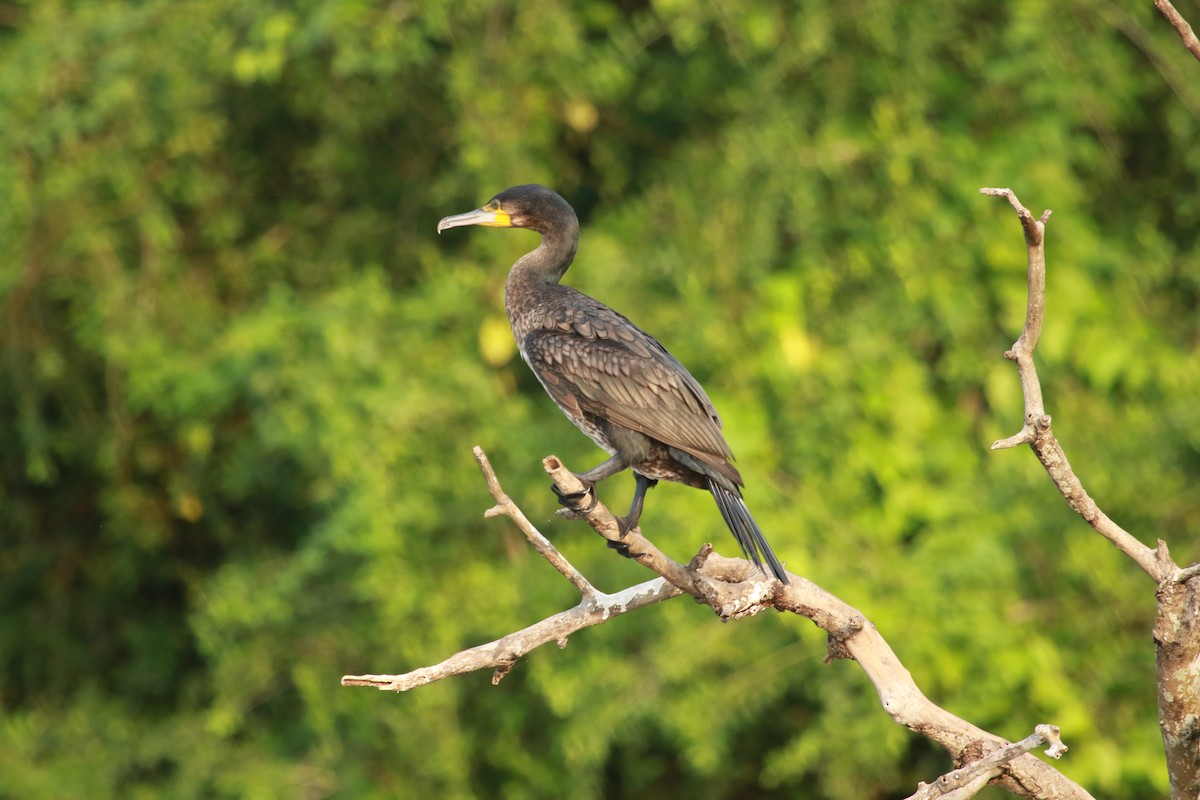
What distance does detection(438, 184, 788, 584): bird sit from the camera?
3.29m

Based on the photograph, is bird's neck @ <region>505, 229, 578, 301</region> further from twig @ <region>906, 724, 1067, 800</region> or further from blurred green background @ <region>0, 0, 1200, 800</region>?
twig @ <region>906, 724, 1067, 800</region>

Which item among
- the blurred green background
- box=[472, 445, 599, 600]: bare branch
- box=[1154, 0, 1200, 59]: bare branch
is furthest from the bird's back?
the blurred green background

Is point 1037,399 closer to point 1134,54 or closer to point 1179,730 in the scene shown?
point 1179,730

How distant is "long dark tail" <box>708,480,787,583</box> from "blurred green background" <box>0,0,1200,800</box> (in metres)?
1.81

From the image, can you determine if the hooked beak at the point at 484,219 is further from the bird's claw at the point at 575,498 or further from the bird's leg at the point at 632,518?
the bird's claw at the point at 575,498

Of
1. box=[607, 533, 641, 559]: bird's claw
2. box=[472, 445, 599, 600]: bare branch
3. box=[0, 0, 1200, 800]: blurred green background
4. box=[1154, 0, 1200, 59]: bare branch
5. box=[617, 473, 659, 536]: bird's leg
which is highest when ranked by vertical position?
box=[1154, 0, 1200, 59]: bare branch

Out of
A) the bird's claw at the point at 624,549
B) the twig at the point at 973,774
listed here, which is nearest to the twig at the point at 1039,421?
the twig at the point at 973,774

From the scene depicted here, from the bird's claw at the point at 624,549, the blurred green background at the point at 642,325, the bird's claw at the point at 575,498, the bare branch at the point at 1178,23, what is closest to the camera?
the bare branch at the point at 1178,23

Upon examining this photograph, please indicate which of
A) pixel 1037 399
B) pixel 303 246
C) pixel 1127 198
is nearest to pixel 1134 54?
pixel 1127 198

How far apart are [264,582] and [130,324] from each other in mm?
1199

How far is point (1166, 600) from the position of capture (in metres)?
2.72

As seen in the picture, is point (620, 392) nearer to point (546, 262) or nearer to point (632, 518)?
point (632, 518)

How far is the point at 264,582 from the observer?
6.02 meters

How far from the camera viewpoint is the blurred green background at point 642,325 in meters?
5.23
